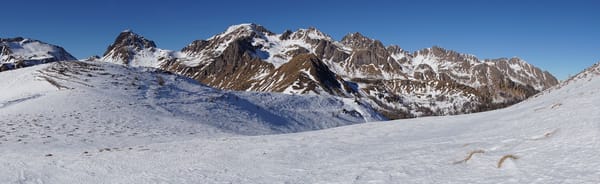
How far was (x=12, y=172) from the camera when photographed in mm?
15977

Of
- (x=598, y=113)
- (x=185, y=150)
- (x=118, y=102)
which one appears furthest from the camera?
(x=118, y=102)

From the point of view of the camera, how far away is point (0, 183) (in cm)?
1417

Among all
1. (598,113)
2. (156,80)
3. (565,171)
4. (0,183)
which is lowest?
(0,183)

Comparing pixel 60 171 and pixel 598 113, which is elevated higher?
pixel 598 113

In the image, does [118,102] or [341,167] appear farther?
[118,102]

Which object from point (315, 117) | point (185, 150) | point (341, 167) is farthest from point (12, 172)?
point (315, 117)

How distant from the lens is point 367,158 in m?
14.7

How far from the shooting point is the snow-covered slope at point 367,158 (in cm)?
1051

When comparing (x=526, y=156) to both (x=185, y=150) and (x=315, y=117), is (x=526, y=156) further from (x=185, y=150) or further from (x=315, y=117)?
(x=315, y=117)

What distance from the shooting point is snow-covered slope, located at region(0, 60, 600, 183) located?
10508 mm

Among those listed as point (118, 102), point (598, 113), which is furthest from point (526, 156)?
point (118, 102)

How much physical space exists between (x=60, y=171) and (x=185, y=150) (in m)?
5.67

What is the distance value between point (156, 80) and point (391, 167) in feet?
197

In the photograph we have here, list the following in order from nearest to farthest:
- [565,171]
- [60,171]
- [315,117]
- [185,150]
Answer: [565,171] < [60,171] < [185,150] < [315,117]
